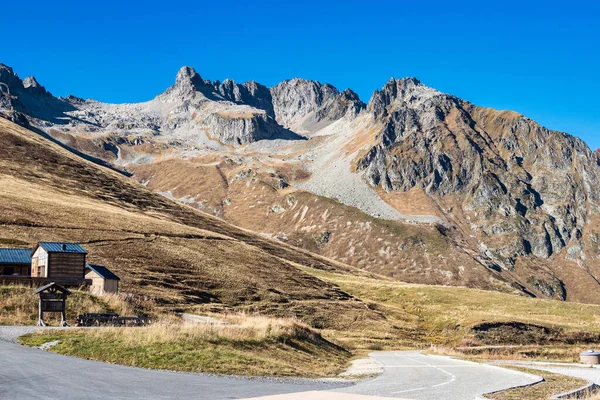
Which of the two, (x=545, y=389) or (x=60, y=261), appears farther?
(x=60, y=261)

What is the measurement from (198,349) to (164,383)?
9.50 meters

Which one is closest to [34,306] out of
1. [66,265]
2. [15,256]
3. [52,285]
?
[52,285]

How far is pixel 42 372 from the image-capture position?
25031 mm

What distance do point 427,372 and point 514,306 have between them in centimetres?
6958

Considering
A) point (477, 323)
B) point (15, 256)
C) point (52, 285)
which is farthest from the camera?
point (477, 323)

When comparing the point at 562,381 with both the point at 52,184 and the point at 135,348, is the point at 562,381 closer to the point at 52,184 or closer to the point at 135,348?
the point at 135,348

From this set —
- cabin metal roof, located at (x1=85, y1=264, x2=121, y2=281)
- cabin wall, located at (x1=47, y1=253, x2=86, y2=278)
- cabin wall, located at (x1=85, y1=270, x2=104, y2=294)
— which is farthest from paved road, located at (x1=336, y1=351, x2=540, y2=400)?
cabin wall, located at (x1=47, y1=253, x2=86, y2=278)

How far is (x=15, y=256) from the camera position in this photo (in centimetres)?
7169

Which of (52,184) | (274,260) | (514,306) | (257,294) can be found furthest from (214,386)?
(52,184)

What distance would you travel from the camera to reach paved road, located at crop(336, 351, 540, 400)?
2745 cm

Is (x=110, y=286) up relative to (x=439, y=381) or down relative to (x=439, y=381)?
up

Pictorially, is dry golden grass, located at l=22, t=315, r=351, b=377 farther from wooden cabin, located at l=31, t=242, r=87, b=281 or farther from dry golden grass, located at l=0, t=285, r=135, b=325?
wooden cabin, located at l=31, t=242, r=87, b=281

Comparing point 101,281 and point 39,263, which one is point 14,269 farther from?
point 101,281

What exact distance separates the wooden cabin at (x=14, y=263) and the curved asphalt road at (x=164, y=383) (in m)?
40.9
